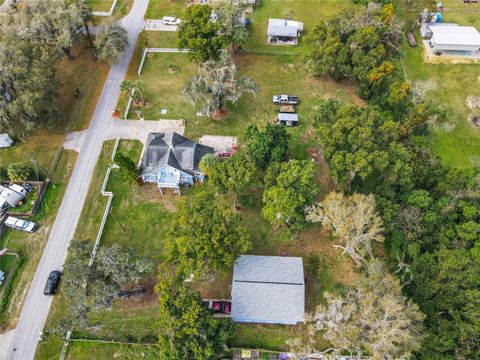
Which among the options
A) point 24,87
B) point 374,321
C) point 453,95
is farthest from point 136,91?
point 453,95

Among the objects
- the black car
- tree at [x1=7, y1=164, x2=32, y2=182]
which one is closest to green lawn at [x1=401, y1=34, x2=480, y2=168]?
the black car

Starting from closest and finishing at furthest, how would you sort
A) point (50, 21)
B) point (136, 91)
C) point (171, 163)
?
point (171, 163) < point (50, 21) < point (136, 91)

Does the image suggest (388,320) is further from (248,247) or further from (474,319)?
(248,247)

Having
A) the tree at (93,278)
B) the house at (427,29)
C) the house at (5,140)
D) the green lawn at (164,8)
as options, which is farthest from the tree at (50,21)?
the house at (427,29)

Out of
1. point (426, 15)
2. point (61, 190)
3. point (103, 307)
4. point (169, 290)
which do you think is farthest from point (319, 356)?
point (426, 15)

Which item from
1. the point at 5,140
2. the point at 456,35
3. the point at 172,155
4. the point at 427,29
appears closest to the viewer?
the point at 172,155

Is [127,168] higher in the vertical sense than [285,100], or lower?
lower

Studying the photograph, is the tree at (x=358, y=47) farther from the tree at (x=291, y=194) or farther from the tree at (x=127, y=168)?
the tree at (x=127, y=168)

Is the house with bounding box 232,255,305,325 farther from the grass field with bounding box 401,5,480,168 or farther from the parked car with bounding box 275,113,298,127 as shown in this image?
the grass field with bounding box 401,5,480,168

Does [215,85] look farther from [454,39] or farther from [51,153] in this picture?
[454,39]
